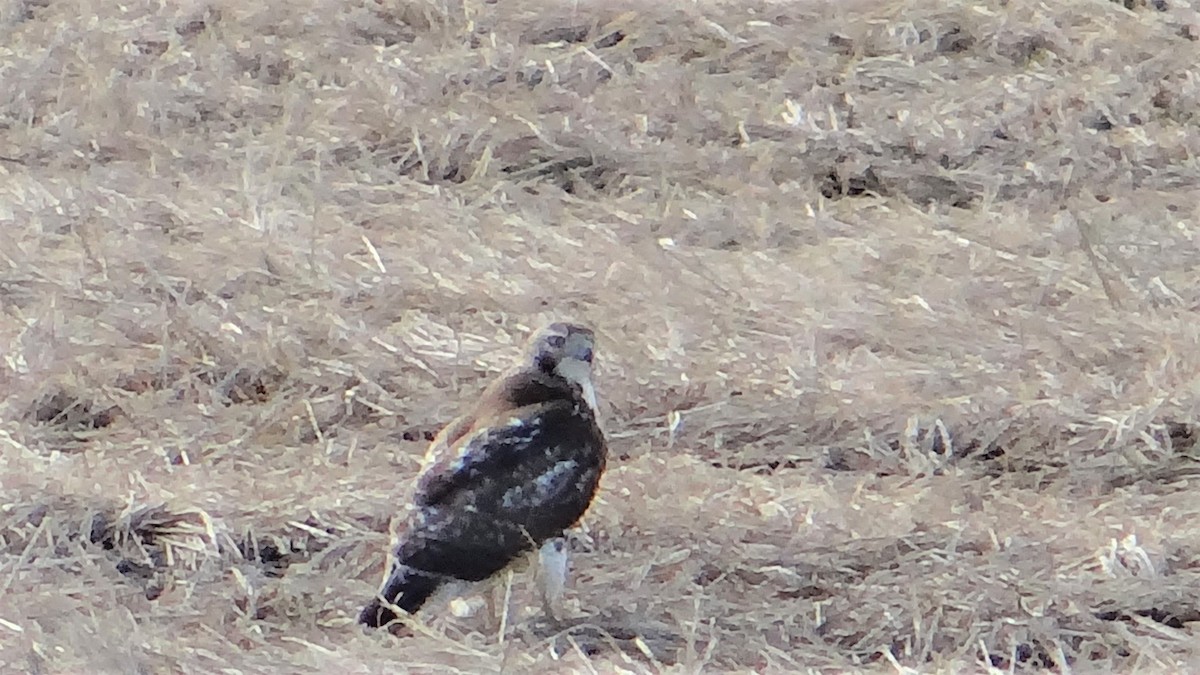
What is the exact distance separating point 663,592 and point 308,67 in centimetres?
166

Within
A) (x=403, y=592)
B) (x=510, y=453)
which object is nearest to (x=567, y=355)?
(x=510, y=453)

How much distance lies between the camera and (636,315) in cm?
282

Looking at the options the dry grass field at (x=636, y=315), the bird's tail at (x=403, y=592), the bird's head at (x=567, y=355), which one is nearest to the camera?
the bird's tail at (x=403, y=592)

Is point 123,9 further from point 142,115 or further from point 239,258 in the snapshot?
point 239,258

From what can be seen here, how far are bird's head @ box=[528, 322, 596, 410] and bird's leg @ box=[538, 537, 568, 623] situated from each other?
0.72 ft

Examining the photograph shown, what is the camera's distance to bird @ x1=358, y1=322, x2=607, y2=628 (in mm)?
2100

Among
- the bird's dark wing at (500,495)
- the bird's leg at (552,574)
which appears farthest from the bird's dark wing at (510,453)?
the bird's leg at (552,574)

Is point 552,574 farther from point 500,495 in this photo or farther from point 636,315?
point 636,315

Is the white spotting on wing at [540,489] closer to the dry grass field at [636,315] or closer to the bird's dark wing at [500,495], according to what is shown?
the bird's dark wing at [500,495]

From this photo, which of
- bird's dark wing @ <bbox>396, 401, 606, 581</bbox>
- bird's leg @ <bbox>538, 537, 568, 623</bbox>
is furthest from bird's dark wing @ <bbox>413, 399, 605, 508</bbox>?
bird's leg @ <bbox>538, 537, 568, 623</bbox>

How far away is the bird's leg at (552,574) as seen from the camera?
218 centimetres

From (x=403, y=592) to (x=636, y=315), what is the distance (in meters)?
0.86

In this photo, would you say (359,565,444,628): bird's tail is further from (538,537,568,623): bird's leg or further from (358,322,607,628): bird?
(538,537,568,623): bird's leg

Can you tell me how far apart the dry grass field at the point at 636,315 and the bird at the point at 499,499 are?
84 mm
